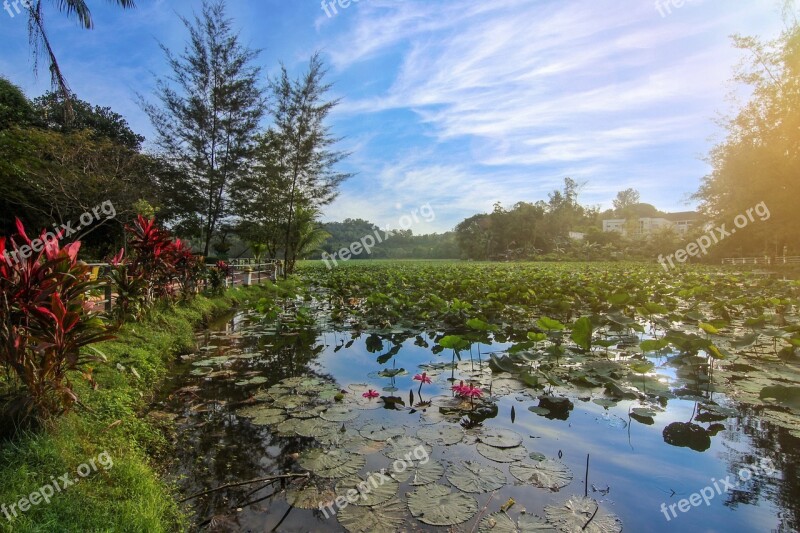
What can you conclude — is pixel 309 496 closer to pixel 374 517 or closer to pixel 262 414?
pixel 374 517

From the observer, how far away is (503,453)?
2432 mm

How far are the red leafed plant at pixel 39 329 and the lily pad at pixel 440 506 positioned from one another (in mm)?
1964

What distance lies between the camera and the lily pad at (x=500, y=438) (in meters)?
2.55

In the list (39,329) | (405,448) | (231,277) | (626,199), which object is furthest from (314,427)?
(626,199)

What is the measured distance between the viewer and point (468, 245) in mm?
48406

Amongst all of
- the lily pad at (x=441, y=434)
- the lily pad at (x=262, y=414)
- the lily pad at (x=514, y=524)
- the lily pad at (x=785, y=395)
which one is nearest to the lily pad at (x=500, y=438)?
the lily pad at (x=441, y=434)

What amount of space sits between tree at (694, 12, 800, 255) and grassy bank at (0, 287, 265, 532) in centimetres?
2246

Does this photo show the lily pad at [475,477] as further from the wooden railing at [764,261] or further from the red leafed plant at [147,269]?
the wooden railing at [764,261]

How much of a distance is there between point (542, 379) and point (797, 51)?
20736mm

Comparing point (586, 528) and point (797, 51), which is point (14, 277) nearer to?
point (586, 528)

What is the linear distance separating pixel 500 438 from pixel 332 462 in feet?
3.56

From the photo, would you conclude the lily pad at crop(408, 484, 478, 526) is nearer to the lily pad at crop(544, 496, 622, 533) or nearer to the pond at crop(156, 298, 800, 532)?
the pond at crop(156, 298, 800, 532)

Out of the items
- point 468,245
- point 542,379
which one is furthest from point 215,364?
point 468,245

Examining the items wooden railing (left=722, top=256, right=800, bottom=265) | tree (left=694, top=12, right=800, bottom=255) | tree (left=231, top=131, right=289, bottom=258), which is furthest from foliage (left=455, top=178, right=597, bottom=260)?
tree (left=231, top=131, right=289, bottom=258)
